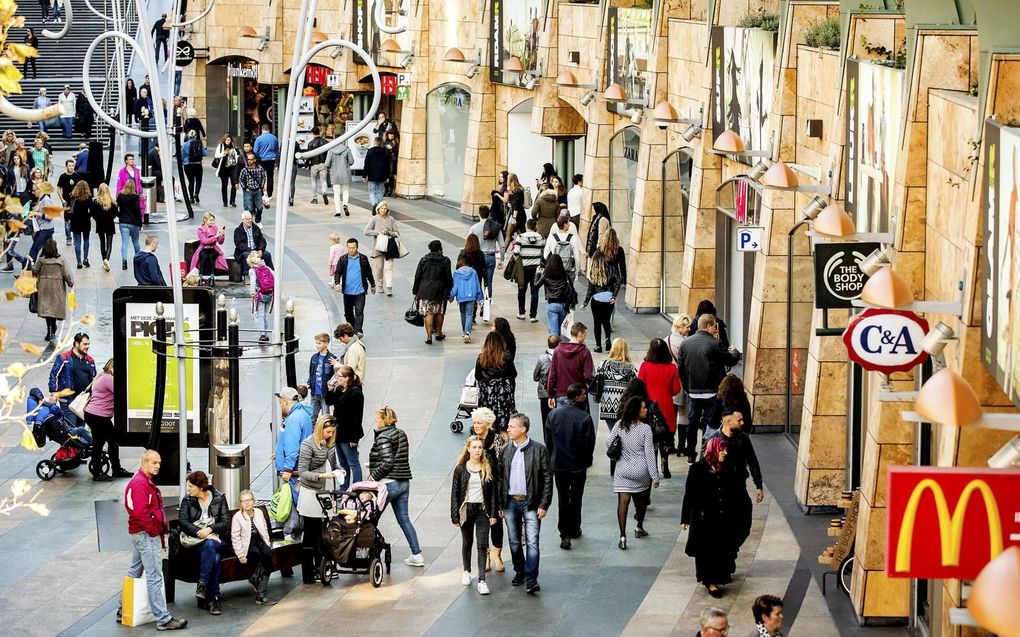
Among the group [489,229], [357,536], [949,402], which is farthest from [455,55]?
[949,402]

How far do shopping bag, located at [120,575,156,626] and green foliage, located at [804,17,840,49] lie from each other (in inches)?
372

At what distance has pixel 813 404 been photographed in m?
17.0

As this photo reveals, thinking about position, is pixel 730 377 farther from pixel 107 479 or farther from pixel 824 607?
pixel 107 479

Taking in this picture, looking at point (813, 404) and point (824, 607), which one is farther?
point (813, 404)

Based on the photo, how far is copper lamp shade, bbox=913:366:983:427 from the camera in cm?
896

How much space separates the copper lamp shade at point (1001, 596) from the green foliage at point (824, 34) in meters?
13.7

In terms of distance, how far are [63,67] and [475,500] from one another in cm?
4293

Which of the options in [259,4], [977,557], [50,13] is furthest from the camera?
[50,13]

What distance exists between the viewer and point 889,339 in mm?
12469

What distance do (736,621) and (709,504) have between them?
107 centimetres

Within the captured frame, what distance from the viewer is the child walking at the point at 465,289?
2430 cm

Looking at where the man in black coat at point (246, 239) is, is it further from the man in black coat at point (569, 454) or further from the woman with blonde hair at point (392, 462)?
the woman with blonde hair at point (392, 462)

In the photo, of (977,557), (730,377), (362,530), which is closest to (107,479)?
(362,530)

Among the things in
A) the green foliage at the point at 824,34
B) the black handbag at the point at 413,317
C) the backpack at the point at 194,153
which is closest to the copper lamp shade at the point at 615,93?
the black handbag at the point at 413,317
